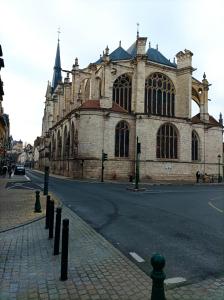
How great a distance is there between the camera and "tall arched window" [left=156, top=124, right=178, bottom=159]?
38438mm

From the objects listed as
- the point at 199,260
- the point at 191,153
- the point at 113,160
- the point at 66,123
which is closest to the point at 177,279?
the point at 199,260

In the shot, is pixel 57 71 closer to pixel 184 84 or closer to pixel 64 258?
pixel 184 84

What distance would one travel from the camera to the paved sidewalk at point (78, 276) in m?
3.99

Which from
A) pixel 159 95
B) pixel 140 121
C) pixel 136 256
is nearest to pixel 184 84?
pixel 159 95

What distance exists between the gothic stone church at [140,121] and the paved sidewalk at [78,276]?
29078 millimetres

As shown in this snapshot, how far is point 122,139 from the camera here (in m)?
37.1

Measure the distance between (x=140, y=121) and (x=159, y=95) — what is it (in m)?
6.71

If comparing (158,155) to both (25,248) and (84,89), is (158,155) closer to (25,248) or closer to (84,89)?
(84,89)

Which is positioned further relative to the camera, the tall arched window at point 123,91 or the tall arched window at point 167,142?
the tall arched window at point 123,91

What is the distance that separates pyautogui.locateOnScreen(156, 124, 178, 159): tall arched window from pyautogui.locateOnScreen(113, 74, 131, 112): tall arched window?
557 cm

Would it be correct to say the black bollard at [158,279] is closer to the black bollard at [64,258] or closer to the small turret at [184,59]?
the black bollard at [64,258]

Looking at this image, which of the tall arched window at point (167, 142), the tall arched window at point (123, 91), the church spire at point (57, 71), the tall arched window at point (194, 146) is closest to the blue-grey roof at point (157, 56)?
the tall arched window at point (123, 91)

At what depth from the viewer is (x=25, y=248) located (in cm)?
604

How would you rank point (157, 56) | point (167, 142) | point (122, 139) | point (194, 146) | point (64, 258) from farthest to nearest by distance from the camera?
point (157, 56)
point (194, 146)
point (167, 142)
point (122, 139)
point (64, 258)
